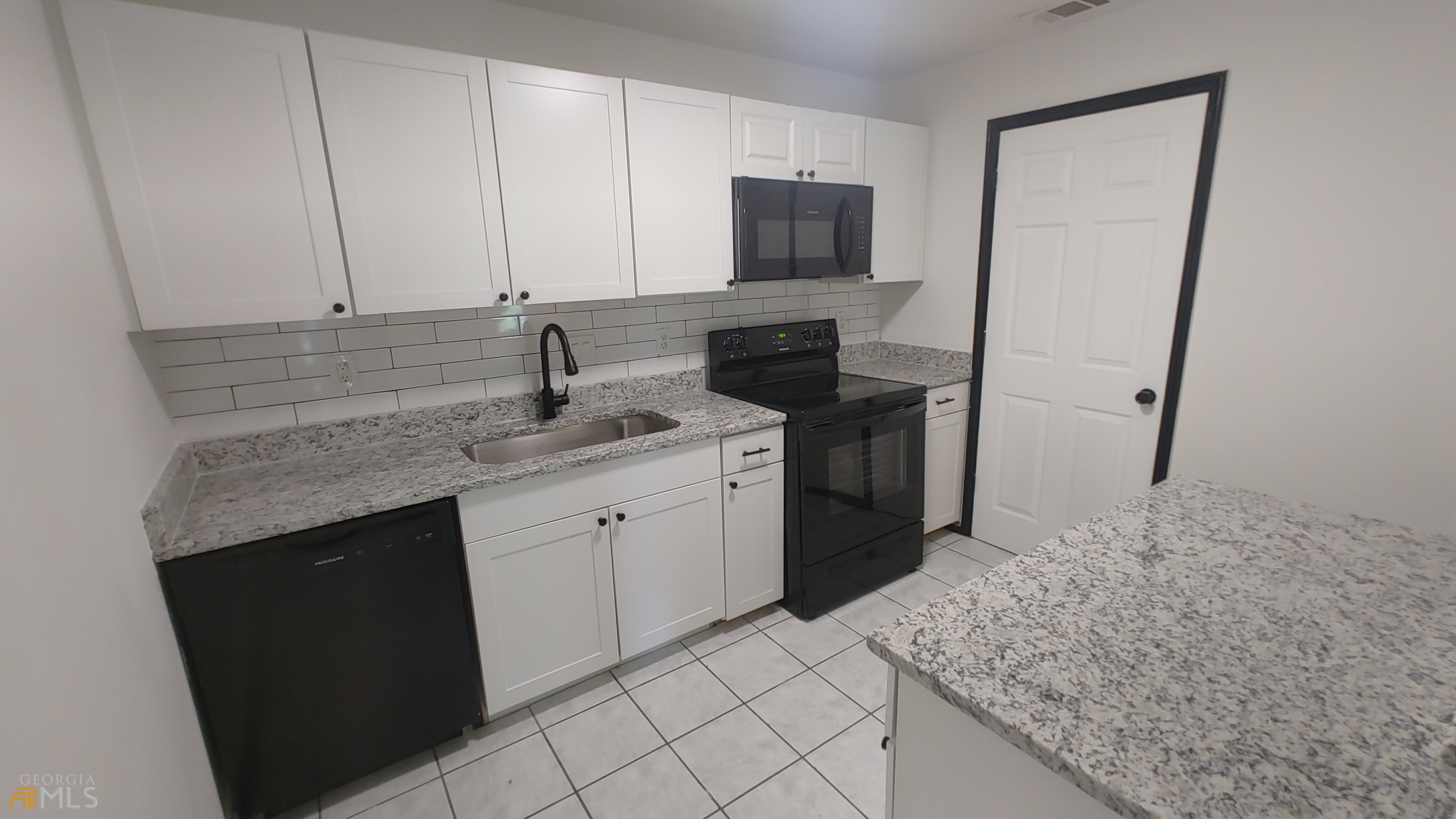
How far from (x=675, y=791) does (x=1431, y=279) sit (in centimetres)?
267

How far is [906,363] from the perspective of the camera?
331 centimetres

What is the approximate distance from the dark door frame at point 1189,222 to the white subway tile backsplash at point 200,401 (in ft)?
9.93

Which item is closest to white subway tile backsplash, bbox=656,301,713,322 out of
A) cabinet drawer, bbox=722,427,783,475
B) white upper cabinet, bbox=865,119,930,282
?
cabinet drawer, bbox=722,427,783,475

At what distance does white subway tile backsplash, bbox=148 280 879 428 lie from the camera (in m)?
1.79

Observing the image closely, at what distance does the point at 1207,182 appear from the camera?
6.91ft

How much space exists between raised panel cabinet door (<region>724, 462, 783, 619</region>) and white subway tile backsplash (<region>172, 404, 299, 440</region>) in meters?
1.49

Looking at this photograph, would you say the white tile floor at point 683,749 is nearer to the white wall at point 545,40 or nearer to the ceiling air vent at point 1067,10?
the white wall at point 545,40

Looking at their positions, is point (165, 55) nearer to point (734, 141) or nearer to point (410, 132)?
point (410, 132)

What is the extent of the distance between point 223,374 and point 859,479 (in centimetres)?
227

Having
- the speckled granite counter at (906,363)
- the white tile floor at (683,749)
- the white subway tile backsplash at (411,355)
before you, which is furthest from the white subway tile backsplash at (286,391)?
the speckled granite counter at (906,363)

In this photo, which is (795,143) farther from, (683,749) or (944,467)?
(683,749)

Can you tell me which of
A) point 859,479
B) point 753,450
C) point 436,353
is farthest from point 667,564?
point 436,353

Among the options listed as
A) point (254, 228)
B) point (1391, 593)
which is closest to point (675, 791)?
point (1391, 593)

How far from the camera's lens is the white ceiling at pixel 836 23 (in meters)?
2.08
